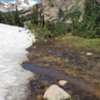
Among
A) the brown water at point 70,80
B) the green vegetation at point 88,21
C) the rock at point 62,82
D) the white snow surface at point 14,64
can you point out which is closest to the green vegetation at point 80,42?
the green vegetation at point 88,21

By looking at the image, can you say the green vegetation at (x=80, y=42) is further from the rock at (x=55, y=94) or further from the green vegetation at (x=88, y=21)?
the rock at (x=55, y=94)

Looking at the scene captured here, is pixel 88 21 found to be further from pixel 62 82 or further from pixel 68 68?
pixel 62 82

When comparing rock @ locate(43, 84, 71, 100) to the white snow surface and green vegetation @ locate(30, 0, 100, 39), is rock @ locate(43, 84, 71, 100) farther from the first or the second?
green vegetation @ locate(30, 0, 100, 39)

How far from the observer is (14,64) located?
7512 mm

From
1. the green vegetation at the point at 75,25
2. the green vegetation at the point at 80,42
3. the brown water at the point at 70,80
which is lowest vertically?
the brown water at the point at 70,80

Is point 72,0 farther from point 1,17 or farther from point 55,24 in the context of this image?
point 1,17

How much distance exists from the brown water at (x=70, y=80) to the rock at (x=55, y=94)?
31cm

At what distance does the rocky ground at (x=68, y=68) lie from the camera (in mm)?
6012

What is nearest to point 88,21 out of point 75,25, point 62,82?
point 75,25

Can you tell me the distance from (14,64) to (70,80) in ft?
4.90

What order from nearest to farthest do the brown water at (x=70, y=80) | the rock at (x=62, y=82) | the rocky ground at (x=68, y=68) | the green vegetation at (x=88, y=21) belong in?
the brown water at (x=70, y=80)
the rocky ground at (x=68, y=68)
the rock at (x=62, y=82)
the green vegetation at (x=88, y=21)

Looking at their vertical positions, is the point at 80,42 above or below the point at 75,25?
below

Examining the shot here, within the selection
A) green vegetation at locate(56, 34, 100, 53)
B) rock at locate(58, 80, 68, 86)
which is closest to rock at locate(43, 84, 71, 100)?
rock at locate(58, 80, 68, 86)

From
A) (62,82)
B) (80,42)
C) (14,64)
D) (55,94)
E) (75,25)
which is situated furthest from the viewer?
(75,25)
